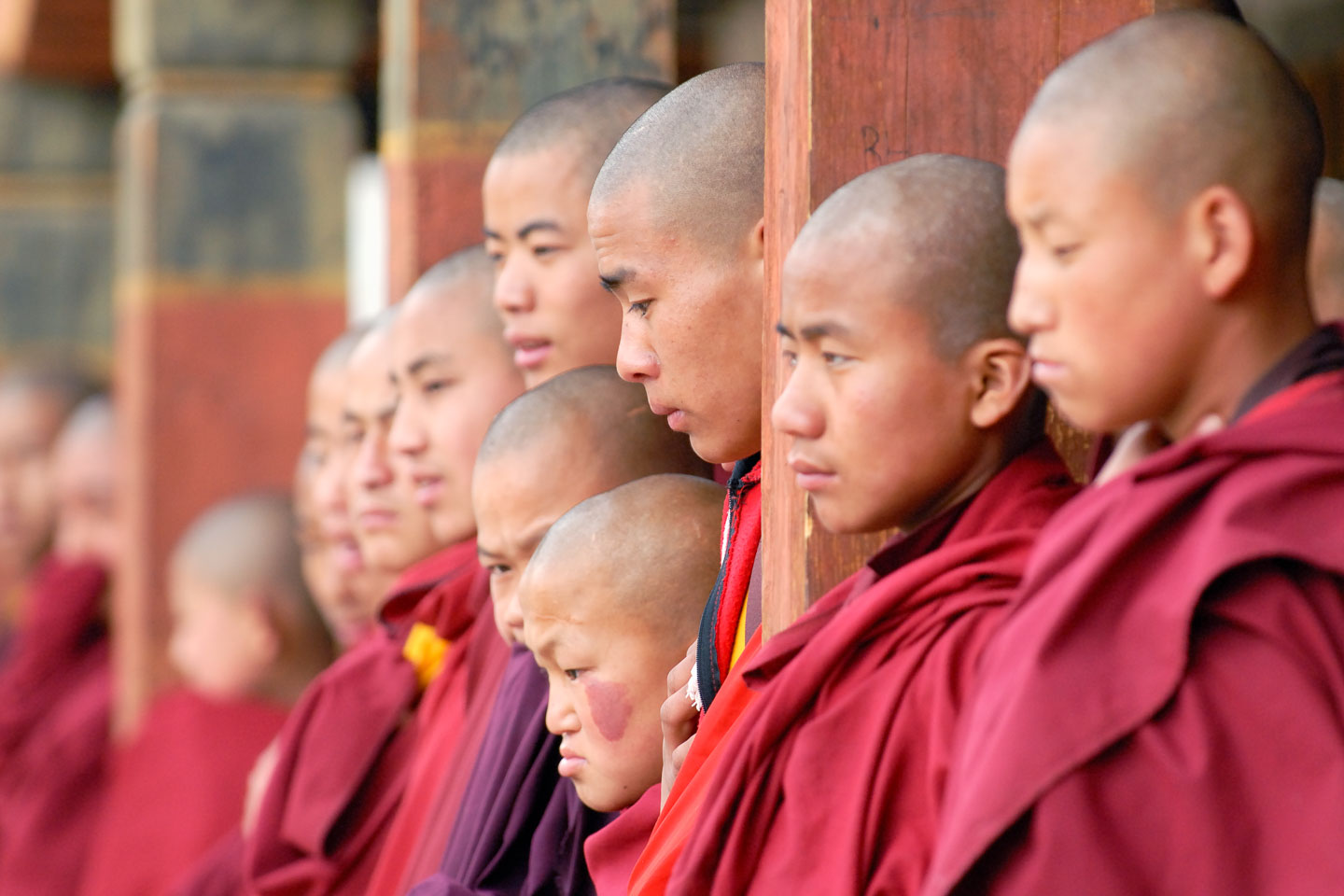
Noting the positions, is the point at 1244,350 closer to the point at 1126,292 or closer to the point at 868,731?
the point at 1126,292

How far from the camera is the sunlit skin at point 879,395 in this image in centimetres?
189

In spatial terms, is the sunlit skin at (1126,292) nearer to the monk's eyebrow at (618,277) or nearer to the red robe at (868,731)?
the red robe at (868,731)

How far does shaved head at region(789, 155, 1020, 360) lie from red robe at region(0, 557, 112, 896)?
496 cm

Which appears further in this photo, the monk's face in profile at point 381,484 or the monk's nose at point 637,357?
the monk's face in profile at point 381,484

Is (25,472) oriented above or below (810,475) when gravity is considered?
below

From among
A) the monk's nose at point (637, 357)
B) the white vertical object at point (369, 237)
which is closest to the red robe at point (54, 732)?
the white vertical object at point (369, 237)

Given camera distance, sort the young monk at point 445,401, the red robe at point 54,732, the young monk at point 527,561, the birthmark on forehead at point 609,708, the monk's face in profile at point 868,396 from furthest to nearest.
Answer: the red robe at point 54,732
the young monk at point 445,401
the young monk at point 527,561
the birthmark on forehead at point 609,708
the monk's face in profile at point 868,396

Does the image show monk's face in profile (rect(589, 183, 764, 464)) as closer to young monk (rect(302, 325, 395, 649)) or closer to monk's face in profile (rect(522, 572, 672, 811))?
monk's face in profile (rect(522, 572, 672, 811))

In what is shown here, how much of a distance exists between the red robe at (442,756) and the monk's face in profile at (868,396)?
129 centimetres

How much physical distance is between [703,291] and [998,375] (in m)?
0.64

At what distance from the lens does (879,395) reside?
1891 mm

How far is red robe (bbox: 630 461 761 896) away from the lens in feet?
6.78

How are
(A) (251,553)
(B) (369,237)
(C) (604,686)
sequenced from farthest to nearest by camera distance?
(B) (369,237)
(A) (251,553)
(C) (604,686)

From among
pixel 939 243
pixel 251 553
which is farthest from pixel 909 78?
pixel 251 553
